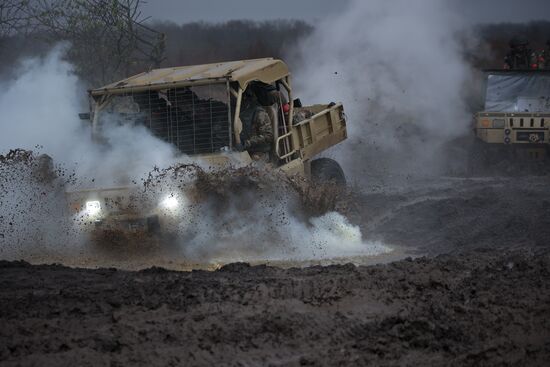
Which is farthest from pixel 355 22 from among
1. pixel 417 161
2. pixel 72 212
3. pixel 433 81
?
pixel 72 212

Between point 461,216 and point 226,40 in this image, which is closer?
point 461,216

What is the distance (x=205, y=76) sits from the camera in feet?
34.0

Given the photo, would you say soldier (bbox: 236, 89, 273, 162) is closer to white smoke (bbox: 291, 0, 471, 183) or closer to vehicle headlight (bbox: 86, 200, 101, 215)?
vehicle headlight (bbox: 86, 200, 101, 215)

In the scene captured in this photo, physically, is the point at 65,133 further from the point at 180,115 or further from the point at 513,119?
the point at 513,119

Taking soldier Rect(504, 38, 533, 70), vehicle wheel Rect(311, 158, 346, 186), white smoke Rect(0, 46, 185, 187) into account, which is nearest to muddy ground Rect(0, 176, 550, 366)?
white smoke Rect(0, 46, 185, 187)

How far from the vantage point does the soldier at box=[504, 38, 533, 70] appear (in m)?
20.2

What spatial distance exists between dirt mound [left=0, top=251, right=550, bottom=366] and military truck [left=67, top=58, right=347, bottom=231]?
2047 mm

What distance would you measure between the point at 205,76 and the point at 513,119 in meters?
8.95

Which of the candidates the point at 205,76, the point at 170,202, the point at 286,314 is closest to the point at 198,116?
the point at 205,76

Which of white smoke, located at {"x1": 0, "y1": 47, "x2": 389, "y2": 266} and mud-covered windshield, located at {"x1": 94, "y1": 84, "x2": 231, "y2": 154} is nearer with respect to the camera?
white smoke, located at {"x1": 0, "y1": 47, "x2": 389, "y2": 266}

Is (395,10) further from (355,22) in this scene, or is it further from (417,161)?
(417,161)

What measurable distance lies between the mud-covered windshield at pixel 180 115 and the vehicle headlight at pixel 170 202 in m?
1.13

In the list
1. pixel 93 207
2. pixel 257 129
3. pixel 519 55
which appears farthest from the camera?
pixel 519 55

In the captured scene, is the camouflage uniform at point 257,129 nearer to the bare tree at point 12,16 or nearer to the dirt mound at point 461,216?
the dirt mound at point 461,216
